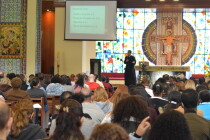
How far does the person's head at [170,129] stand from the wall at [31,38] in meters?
14.9

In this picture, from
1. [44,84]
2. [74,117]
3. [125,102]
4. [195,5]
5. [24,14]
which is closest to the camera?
[74,117]

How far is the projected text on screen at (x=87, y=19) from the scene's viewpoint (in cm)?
1731

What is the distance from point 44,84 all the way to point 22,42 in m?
6.78

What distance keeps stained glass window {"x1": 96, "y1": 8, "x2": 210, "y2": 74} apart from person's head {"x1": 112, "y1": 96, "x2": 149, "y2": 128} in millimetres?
17589

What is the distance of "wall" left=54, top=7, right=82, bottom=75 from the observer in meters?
17.8

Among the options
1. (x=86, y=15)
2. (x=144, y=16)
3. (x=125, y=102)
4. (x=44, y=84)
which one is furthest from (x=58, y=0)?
(x=125, y=102)

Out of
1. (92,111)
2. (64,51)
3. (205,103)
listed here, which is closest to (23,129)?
(92,111)

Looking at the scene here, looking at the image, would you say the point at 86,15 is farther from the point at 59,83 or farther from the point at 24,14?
the point at 59,83

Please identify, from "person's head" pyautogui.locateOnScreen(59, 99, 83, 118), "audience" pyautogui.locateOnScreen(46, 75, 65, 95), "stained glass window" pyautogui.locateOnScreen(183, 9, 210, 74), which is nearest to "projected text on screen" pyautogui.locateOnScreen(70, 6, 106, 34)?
"stained glass window" pyautogui.locateOnScreen(183, 9, 210, 74)

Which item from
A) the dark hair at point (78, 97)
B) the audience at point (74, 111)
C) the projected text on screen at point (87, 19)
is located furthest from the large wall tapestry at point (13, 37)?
the audience at point (74, 111)

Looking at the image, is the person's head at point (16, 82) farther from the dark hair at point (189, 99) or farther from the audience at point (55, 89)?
the dark hair at point (189, 99)

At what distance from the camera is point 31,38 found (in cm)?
1719

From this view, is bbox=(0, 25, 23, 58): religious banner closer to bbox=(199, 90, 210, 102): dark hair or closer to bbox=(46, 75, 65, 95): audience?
bbox=(46, 75, 65, 95): audience

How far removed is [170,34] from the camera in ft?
70.2
